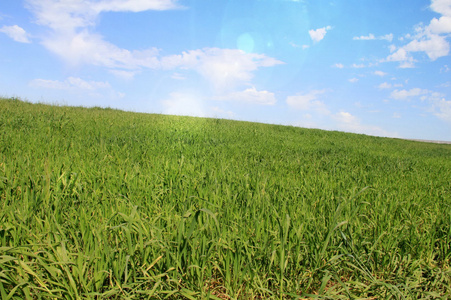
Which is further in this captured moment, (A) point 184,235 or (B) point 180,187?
(B) point 180,187

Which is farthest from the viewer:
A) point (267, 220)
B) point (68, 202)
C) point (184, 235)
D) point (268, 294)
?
point (68, 202)

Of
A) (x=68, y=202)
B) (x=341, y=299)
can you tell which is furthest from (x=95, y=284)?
(x=341, y=299)

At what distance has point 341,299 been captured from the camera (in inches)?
64.6

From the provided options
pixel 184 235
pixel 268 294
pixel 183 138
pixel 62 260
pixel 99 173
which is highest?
pixel 183 138

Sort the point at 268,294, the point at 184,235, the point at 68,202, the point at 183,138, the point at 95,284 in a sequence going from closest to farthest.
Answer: the point at 95,284, the point at 268,294, the point at 184,235, the point at 68,202, the point at 183,138

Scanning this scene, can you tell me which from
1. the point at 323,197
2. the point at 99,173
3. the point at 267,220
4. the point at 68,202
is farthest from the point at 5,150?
the point at 323,197

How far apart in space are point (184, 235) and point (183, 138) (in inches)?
198

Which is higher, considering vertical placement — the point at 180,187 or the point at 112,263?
the point at 180,187

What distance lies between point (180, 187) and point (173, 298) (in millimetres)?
1373

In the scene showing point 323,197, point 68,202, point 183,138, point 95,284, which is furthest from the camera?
point 183,138

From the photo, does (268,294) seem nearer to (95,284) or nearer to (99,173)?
(95,284)

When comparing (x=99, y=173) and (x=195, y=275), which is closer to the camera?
(x=195, y=275)

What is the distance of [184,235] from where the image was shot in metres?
1.87

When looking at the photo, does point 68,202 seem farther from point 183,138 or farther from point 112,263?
point 183,138
